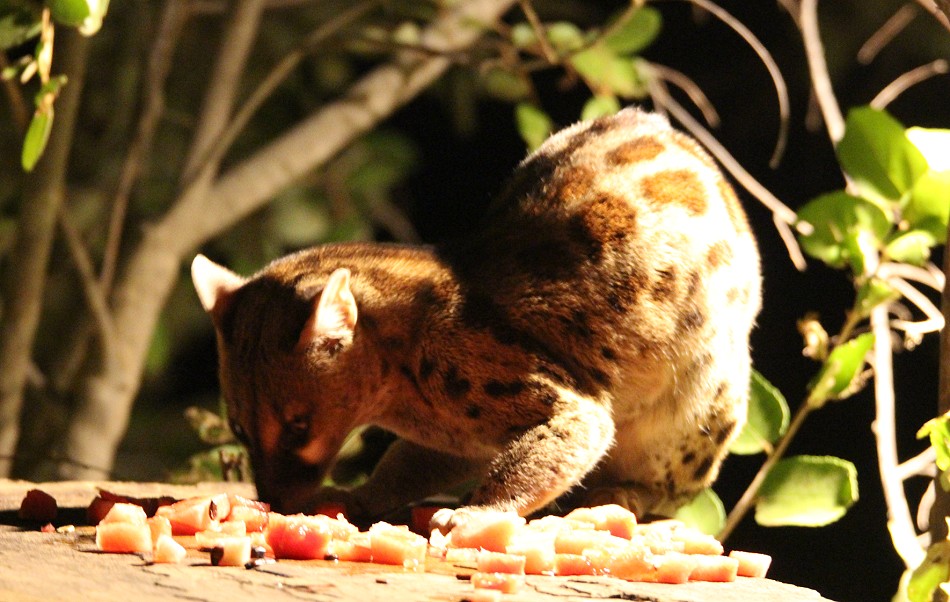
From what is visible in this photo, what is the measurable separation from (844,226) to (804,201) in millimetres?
2245

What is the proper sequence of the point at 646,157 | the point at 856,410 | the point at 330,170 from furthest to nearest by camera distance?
1. the point at 330,170
2. the point at 856,410
3. the point at 646,157

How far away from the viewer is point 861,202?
2.98m

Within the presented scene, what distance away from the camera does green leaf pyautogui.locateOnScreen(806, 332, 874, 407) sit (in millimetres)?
2877

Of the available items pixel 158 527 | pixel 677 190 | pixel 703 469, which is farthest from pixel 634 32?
pixel 158 527

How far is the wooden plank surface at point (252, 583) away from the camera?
1.95 meters

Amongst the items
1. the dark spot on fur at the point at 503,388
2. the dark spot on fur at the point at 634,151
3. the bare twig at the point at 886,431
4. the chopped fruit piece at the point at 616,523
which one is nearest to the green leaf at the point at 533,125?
the dark spot on fur at the point at 634,151

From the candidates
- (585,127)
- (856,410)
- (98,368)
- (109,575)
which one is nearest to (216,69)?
(98,368)

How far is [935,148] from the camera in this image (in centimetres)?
275

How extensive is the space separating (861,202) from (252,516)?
1.63 meters

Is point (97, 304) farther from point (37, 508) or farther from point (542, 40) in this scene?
point (542, 40)

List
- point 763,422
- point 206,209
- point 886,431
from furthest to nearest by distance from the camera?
point 206,209 < point 763,422 < point 886,431

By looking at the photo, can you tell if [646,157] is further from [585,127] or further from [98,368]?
[98,368]

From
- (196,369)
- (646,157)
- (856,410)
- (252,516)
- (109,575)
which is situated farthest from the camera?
(196,369)

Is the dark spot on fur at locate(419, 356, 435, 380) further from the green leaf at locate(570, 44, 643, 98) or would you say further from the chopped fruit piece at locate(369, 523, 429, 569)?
the green leaf at locate(570, 44, 643, 98)
